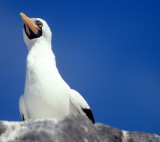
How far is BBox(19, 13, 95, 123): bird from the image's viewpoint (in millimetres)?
5859

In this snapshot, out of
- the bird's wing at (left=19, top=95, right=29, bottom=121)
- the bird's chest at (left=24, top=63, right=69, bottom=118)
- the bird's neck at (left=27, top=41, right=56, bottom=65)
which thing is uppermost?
the bird's neck at (left=27, top=41, right=56, bottom=65)

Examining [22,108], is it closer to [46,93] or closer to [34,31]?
[46,93]

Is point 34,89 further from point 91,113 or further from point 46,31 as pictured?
point 46,31

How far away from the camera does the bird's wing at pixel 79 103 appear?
20.5 feet

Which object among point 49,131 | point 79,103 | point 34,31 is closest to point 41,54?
point 34,31

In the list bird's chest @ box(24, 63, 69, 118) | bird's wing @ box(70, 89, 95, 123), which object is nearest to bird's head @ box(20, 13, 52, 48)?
bird's chest @ box(24, 63, 69, 118)

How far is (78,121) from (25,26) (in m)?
5.32

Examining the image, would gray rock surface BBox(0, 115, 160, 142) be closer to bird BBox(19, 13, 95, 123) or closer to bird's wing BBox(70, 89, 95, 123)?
bird BBox(19, 13, 95, 123)

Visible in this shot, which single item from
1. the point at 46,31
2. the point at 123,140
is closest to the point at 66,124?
the point at 123,140

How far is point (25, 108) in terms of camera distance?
20.9 ft

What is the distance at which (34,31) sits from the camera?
25.1 feet

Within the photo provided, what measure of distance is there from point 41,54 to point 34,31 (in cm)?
99

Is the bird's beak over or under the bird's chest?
over

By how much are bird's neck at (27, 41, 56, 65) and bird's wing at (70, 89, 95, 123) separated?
93 cm
